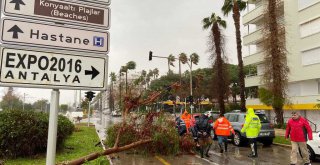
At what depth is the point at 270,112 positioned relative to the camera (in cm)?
3484

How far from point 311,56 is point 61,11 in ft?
100

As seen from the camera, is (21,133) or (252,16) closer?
(21,133)

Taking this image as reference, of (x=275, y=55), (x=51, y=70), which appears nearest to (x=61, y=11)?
(x=51, y=70)

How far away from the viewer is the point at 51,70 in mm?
2809

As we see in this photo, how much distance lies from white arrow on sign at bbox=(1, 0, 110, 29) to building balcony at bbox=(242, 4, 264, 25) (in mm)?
35573

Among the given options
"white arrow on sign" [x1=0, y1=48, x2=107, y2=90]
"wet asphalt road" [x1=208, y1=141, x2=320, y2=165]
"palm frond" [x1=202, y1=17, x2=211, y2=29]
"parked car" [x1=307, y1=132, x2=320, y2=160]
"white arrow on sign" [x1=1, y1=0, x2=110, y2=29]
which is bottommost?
"wet asphalt road" [x1=208, y1=141, x2=320, y2=165]

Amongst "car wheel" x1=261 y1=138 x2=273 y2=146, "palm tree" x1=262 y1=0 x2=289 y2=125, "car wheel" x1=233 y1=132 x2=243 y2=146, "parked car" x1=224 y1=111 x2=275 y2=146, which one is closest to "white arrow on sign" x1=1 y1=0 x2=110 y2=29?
"parked car" x1=224 y1=111 x2=275 y2=146

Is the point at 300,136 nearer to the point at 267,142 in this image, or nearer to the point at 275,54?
the point at 267,142

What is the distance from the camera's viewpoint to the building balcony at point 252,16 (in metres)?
36.0

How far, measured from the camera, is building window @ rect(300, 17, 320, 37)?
91.6 feet

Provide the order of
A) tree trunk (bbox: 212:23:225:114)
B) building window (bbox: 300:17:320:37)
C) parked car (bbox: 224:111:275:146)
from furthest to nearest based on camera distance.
A: tree trunk (bbox: 212:23:225:114) → building window (bbox: 300:17:320:37) → parked car (bbox: 224:111:275:146)

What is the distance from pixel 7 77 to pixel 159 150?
1042cm

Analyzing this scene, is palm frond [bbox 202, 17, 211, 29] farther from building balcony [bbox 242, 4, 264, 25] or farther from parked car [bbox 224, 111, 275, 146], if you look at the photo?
parked car [bbox 224, 111, 275, 146]

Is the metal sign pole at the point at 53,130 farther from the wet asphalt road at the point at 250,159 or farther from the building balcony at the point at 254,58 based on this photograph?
the building balcony at the point at 254,58
